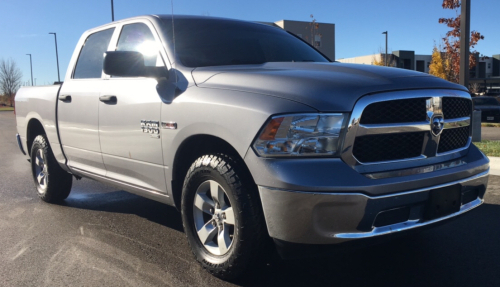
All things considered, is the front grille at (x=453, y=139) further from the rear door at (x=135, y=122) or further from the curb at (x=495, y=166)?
the curb at (x=495, y=166)

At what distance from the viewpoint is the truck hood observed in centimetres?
271

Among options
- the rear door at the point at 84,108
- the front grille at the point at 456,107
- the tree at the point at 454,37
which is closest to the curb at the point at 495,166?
the front grille at the point at 456,107

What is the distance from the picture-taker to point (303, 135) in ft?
8.71

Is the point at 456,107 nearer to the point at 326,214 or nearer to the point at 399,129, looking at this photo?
the point at 399,129

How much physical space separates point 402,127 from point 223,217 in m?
1.24

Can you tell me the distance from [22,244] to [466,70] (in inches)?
341

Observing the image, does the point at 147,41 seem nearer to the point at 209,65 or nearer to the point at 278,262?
the point at 209,65

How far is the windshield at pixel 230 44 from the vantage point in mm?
3889

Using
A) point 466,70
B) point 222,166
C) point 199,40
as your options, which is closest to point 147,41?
point 199,40

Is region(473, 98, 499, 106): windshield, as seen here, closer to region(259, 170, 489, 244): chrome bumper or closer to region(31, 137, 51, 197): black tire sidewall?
region(31, 137, 51, 197): black tire sidewall

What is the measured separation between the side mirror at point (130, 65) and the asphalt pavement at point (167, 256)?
1.39 meters

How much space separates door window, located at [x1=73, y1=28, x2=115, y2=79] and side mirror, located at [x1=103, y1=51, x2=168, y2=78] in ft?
3.47

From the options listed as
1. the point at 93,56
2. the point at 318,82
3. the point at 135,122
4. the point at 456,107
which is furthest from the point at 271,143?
the point at 93,56

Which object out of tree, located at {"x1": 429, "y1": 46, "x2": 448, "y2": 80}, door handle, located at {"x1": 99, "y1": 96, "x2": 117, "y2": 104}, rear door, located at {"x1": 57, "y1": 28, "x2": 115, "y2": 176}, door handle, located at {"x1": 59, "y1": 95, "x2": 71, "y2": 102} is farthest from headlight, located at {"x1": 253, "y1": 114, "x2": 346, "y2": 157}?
tree, located at {"x1": 429, "y1": 46, "x2": 448, "y2": 80}
